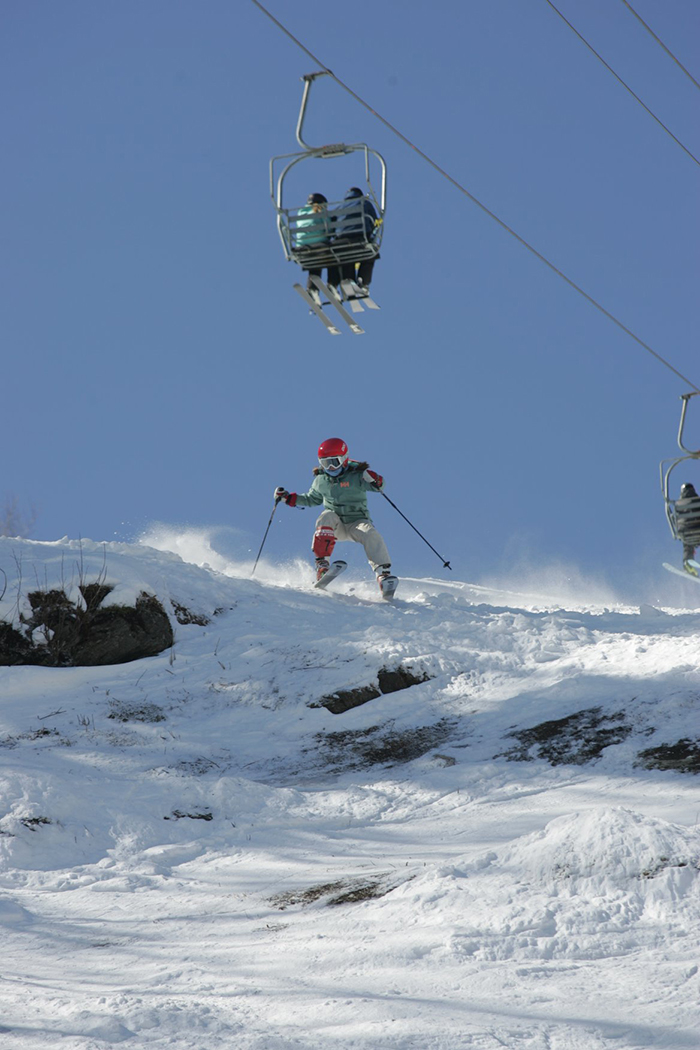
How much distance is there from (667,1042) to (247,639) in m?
7.77

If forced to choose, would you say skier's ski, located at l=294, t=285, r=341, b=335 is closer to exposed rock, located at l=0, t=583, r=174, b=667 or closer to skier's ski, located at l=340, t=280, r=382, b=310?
skier's ski, located at l=340, t=280, r=382, b=310

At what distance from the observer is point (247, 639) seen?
10.4 meters

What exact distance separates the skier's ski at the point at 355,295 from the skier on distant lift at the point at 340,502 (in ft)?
14.5

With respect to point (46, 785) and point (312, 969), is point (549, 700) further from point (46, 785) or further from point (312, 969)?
point (312, 969)

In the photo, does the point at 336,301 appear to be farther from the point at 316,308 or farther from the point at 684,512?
the point at 684,512

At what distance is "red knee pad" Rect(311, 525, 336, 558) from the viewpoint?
535 inches

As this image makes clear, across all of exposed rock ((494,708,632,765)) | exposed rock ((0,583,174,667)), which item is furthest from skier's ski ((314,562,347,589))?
exposed rock ((494,708,632,765))

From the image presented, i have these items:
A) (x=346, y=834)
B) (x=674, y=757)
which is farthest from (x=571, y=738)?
(x=346, y=834)

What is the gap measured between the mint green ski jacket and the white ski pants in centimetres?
11

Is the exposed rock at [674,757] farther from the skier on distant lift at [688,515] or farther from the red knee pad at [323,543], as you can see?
the red knee pad at [323,543]

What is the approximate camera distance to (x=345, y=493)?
45.8ft

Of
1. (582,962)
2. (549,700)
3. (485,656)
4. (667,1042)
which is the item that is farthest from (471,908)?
(485,656)

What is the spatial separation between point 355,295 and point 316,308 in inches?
16.5

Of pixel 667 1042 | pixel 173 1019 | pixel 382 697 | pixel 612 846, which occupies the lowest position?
pixel 173 1019
